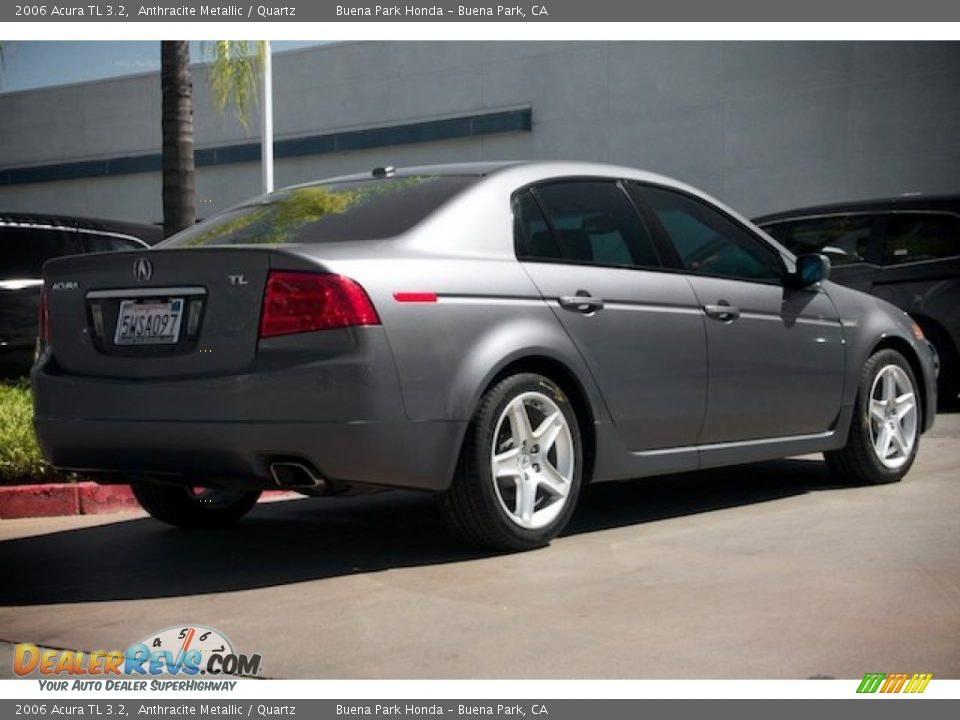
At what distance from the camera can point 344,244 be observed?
578cm

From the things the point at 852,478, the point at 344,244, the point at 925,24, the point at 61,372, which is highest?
the point at 925,24

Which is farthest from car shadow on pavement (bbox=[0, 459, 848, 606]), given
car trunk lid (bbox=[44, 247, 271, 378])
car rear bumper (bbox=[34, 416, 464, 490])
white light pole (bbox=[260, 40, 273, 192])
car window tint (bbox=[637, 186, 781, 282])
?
white light pole (bbox=[260, 40, 273, 192])

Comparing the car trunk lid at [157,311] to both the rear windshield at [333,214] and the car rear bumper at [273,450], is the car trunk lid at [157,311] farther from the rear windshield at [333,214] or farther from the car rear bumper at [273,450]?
the rear windshield at [333,214]

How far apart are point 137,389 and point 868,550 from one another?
284cm

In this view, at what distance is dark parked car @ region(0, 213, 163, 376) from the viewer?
1105 centimetres

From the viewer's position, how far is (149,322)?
19.0ft

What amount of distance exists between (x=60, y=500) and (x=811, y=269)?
3.85 metres

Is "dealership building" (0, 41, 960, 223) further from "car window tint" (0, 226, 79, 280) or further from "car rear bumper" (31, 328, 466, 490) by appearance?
"car rear bumper" (31, 328, 466, 490)

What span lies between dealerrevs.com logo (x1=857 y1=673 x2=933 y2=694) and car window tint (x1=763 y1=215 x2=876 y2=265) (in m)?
7.89

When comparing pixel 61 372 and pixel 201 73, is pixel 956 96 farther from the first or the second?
pixel 61 372

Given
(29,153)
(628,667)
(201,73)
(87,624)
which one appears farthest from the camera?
(29,153)

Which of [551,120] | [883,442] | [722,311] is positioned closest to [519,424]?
[722,311]

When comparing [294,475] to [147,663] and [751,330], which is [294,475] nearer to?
[147,663]

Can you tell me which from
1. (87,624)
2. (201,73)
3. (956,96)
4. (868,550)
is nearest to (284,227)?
(87,624)
